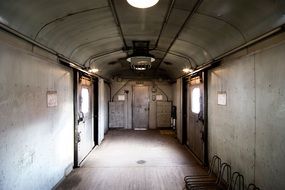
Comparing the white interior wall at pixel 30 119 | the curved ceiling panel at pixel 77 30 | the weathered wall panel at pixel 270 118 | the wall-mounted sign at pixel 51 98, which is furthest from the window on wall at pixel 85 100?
the weathered wall panel at pixel 270 118

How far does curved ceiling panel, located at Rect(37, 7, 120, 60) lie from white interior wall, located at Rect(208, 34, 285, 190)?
198cm

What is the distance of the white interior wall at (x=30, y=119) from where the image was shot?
2.12m

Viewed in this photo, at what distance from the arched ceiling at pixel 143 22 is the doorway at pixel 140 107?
533 centimetres

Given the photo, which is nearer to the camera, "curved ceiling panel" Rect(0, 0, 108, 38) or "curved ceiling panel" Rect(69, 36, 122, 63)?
"curved ceiling panel" Rect(0, 0, 108, 38)

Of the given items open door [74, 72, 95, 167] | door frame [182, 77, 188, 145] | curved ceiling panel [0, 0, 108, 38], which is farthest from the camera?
door frame [182, 77, 188, 145]

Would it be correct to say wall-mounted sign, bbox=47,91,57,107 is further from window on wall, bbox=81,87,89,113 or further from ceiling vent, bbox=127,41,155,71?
ceiling vent, bbox=127,41,155,71

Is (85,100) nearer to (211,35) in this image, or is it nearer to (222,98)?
(222,98)

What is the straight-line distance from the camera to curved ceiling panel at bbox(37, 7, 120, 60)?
2672 mm

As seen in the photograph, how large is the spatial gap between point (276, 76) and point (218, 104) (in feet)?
5.66

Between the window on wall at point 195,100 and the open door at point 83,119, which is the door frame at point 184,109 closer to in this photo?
the window on wall at point 195,100

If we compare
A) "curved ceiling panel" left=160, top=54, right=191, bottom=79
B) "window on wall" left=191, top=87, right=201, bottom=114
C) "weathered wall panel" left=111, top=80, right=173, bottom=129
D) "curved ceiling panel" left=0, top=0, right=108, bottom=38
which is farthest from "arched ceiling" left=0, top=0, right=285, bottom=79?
"weathered wall panel" left=111, top=80, right=173, bottom=129

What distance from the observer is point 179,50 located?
15.6 feet

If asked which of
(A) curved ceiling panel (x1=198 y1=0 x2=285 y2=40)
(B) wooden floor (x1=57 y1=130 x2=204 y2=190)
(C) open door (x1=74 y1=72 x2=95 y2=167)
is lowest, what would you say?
(B) wooden floor (x1=57 y1=130 x2=204 y2=190)

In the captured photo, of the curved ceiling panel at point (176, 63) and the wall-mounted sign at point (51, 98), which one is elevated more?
the curved ceiling panel at point (176, 63)
